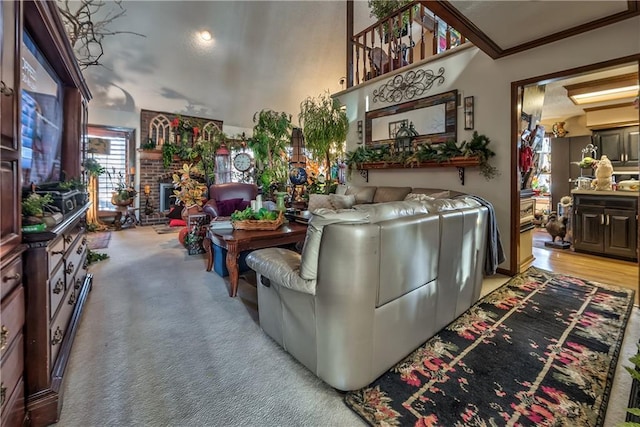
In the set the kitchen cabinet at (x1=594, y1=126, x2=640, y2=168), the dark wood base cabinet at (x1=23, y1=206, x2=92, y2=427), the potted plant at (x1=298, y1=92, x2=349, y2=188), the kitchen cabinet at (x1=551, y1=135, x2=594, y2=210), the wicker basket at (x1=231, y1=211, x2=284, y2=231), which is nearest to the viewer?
the dark wood base cabinet at (x1=23, y1=206, x2=92, y2=427)

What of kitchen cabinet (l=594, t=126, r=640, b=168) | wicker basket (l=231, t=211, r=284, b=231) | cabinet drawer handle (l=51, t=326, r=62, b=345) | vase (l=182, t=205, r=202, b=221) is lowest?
cabinet drawer handle (l=51, t=326, r=62, b=345)

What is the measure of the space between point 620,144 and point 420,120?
373cm

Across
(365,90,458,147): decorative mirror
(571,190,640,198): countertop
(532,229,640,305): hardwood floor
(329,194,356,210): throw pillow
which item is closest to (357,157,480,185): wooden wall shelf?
A: (365,90,458,147): decorative mirror

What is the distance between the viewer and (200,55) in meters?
5.87

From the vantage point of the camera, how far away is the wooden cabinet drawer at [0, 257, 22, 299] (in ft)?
3.10

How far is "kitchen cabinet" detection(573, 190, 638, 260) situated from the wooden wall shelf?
6.01 ft

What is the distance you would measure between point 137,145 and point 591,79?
27.6 feet

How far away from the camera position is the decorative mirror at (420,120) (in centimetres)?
376

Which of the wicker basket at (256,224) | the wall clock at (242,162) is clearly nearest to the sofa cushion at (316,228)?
the wicker basket at (256,224)

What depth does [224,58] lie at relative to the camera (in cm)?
609

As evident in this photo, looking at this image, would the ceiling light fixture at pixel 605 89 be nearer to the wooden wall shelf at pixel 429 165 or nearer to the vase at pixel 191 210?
the wooden wall shelf at pixel 429 165

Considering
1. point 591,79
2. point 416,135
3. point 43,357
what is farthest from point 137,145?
point 591,79

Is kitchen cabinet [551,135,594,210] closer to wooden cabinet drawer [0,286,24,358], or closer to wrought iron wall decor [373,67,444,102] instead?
wrought iron wall decor [373,67,444,102]

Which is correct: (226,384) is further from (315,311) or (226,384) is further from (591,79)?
(591,79)
